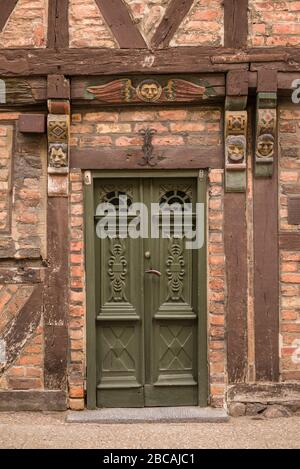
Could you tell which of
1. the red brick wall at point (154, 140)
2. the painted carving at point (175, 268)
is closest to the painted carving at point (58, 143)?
the red brick wall at point (154, 140)

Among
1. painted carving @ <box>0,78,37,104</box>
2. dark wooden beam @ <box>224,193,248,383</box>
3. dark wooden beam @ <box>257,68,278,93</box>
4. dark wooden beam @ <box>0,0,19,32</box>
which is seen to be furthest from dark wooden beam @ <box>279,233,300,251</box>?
dark wooden beam @ <box>0,0,19,32</box>

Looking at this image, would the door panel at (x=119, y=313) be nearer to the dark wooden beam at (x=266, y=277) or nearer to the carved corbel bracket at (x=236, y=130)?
the carved corbel bracket at (x=236, y=130)

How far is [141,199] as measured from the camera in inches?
206

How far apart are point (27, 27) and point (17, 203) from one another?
1464 millimetres

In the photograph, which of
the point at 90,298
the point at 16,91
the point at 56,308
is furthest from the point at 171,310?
the point at 16,91

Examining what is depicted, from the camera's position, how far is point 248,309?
516 cm

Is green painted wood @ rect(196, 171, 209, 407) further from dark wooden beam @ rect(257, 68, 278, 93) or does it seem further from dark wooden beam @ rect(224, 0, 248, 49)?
dark wooden beam @ rect(224, 0, 248, 49)

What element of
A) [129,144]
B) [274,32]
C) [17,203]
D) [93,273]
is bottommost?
[93,273]

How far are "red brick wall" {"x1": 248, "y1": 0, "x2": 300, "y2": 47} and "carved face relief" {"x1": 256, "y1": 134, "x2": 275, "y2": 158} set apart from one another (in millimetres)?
768

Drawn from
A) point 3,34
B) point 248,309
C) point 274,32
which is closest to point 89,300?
point 248,309

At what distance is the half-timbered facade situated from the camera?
16.4 feet

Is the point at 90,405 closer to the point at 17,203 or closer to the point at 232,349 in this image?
the point at 232,349

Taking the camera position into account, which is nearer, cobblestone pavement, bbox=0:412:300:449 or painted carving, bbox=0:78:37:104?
cobblestone pavement, bbox=0:412:300:449

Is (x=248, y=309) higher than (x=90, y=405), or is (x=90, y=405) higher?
(x=248, y=309)
